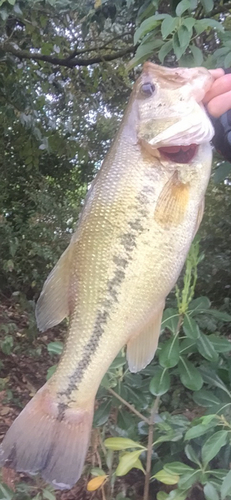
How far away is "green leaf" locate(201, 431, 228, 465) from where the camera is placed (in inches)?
64.5

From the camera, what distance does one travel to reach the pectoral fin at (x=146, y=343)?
1.46 metres

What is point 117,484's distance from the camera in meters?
2.51

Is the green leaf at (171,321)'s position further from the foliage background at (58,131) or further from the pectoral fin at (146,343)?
the foliage background at (58,131)

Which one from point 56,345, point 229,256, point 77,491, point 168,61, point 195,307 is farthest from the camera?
point 229,256

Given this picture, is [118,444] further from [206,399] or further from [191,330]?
[191,330]

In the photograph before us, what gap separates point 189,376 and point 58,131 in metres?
4.53

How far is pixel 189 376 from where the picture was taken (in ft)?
5.98

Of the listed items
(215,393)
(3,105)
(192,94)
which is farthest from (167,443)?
(3,105)

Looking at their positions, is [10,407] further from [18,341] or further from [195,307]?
[195,307]

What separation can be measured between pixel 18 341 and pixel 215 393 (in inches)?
133

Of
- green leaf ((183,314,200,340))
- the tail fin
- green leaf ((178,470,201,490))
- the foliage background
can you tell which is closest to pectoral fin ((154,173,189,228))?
green leaf ((183,314,200,340))

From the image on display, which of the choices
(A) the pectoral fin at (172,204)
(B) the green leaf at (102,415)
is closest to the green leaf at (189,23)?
(A) the pectoral fin at (172,204)

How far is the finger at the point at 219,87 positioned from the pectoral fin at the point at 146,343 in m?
0.67

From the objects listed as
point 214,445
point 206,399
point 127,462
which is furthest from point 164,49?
point 127,462
